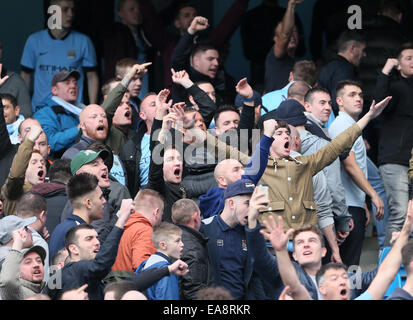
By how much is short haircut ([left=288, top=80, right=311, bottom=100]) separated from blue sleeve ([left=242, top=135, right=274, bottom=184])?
1.58 metres

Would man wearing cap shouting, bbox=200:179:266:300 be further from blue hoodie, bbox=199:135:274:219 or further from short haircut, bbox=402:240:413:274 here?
short haircut, bbox=402:240:413:274

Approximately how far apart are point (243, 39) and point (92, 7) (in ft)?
5.27

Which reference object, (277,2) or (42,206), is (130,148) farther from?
(277,2)

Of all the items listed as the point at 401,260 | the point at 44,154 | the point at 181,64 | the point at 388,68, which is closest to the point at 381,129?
the point at 388,68

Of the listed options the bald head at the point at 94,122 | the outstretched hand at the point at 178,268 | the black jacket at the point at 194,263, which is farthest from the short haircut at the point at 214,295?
the bald head at the point at 94,122

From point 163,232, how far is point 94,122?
7.39 feet

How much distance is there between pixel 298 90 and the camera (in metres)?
8.87

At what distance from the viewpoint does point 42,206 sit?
7242 mm

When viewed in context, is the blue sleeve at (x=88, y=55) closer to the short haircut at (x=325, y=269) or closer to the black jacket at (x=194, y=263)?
the black jacket at (x=194, y=263)

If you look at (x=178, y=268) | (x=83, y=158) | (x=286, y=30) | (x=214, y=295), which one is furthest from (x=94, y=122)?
(x=214, y=295)

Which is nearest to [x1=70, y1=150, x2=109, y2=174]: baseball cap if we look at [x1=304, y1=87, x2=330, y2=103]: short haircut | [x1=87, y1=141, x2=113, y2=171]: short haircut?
[x1=87, y1=141, x2=113, y2=171]: short haircut

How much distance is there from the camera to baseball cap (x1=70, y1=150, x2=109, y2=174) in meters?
7.74

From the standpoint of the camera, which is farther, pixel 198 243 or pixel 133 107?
pixel 133 107

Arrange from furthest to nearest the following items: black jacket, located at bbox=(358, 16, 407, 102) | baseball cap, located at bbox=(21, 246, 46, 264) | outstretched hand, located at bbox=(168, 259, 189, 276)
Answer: black jacket, located at bbox=(358, 16, 407, 102) < baseball cap, located at bbox=(21, 246, 46, 264) < outstretched hand, located at bbox=(168, 259, 189, 276)
